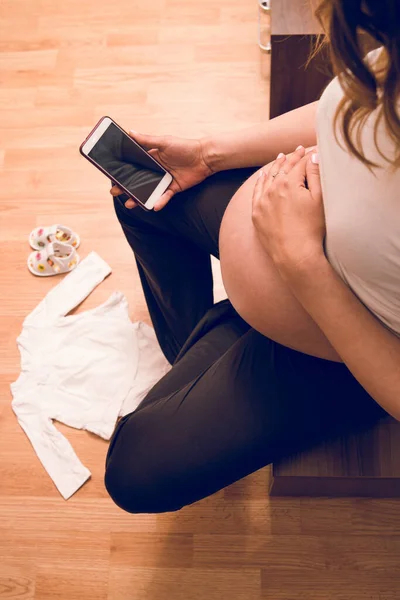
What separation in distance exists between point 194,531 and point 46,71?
1452mm

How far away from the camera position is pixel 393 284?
0.69 m

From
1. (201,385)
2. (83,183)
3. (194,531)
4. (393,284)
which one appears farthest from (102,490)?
(393,284)

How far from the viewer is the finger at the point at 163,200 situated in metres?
1.11

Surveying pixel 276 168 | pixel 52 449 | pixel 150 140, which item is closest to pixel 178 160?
pixel 150 140

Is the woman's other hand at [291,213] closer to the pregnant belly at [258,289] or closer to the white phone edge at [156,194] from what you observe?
the pregnant belly at [258,289]

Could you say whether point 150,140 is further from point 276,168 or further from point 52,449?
point 52,449

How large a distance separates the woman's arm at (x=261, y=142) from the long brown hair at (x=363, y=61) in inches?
17.3

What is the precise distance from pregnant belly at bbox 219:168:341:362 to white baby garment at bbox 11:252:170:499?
22.3 inches

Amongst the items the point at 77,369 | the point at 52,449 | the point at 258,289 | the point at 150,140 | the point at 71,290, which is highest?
the point at 150,140

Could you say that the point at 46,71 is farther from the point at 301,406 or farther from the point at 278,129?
the point at 301,406

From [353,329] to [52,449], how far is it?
36.3 inches

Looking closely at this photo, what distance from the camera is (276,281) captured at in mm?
904

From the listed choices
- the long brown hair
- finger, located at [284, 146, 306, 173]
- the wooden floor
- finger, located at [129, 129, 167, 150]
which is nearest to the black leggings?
finger, located at [129, 129, 167, 150]

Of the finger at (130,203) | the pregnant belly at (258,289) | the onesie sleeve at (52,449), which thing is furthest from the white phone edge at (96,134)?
the onesie sleeve at (52,449)
